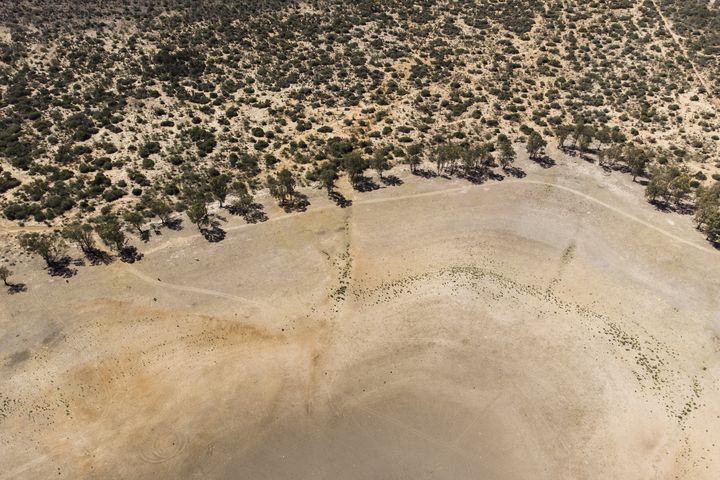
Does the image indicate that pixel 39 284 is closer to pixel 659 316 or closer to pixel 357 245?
pixel 357 245

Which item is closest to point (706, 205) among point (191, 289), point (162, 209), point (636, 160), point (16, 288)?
point (636, 160)

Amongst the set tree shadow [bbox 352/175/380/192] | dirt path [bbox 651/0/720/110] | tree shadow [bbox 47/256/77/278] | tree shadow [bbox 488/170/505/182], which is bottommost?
tree shadow [bbox 47/256/77/278]

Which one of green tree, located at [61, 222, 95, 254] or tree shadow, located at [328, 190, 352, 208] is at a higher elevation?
green tree, located at [61, 222, 95, 254]

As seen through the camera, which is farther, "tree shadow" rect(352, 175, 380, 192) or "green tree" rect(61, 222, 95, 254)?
"tree shadow" rect(352, 175, 380, 192)

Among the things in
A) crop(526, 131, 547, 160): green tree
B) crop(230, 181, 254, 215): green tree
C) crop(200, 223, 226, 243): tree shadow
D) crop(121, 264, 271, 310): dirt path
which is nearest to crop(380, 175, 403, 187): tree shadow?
crop(230, 181, 254, 215): green tree

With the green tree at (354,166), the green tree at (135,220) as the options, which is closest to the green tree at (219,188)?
the green tree at (135,220)

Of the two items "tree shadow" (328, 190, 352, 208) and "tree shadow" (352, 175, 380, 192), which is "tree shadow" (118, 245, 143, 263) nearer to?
"tree shadow" (328, 190, 352, 208)

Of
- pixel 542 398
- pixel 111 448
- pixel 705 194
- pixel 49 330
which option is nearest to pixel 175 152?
pixel 49 330

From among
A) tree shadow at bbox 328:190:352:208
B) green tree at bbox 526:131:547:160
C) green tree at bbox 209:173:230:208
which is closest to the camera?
green tree at bbox 209:173:230:208
